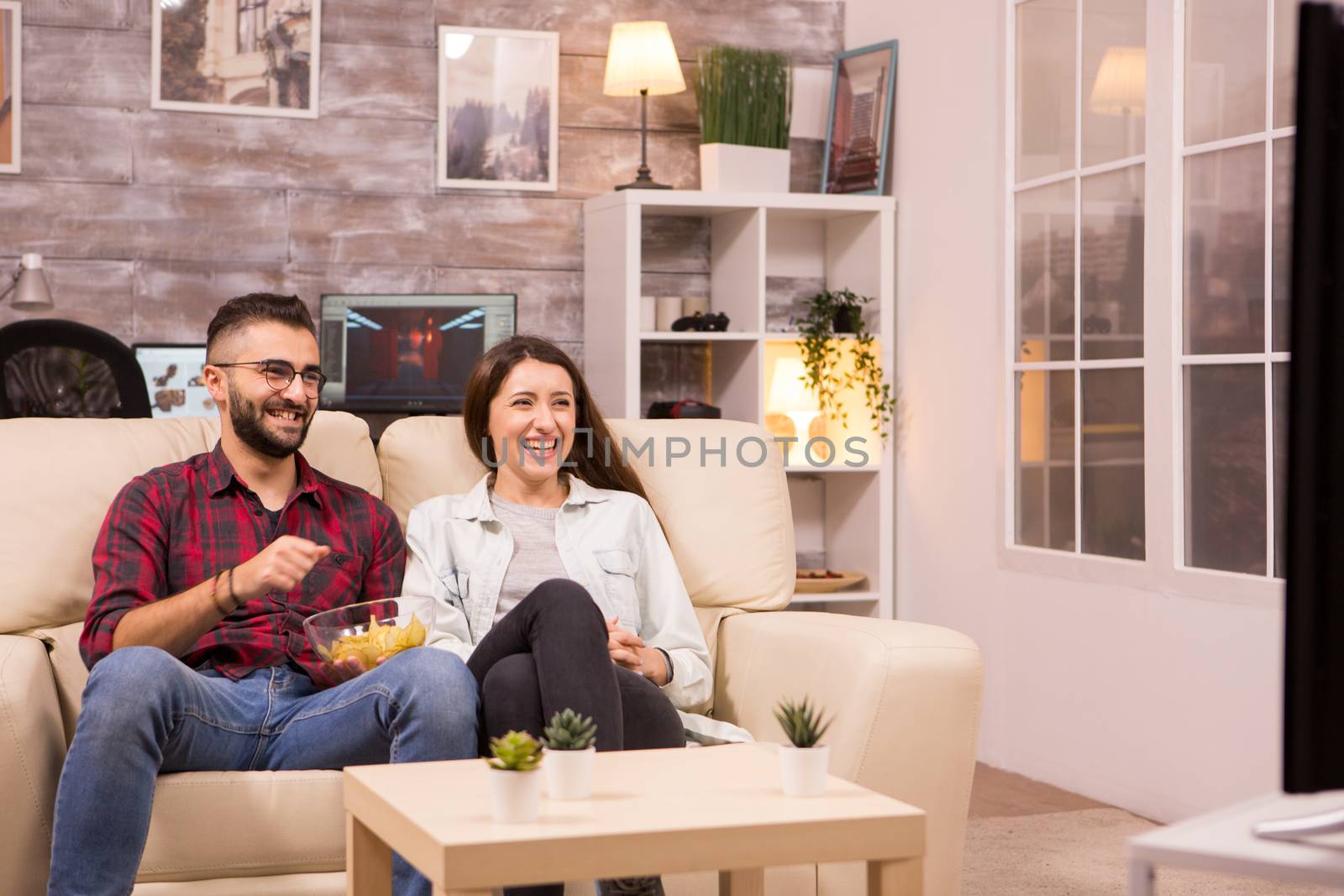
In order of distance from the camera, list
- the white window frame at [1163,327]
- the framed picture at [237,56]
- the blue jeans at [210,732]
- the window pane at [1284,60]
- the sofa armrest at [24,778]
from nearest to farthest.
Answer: the blue jeans at [210,732]
the sofa armrest at [24,778]
the window pane at [1284,60]
the white window frame at [1163,327]
the framed picture at [237,56]

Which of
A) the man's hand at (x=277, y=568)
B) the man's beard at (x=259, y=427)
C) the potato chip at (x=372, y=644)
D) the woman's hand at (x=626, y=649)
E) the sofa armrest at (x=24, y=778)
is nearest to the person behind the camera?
the sofa armrest at (x=24, y=778)

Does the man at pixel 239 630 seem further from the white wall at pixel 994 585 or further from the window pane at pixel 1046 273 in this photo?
the window pane at pixel 1046 273

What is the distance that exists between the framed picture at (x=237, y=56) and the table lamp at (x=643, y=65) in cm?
89

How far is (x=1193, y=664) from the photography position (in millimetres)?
3242

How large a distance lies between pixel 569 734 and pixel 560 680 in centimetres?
40

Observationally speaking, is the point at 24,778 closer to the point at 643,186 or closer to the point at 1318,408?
the point at 1318,408

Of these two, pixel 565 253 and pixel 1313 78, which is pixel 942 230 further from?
pixel 1313 78

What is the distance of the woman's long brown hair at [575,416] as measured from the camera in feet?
8.70

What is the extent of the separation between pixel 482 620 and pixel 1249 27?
6.81ft

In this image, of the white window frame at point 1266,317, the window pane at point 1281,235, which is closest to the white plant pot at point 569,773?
the white window frame at point 1266,317

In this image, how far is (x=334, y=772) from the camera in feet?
6.92

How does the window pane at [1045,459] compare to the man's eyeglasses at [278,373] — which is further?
the window pane at [1045,459]

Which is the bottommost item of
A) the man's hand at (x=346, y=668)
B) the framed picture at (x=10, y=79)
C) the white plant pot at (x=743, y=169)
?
the man's hand at (x=346, y=668)

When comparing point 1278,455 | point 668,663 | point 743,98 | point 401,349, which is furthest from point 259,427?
point 743,98
